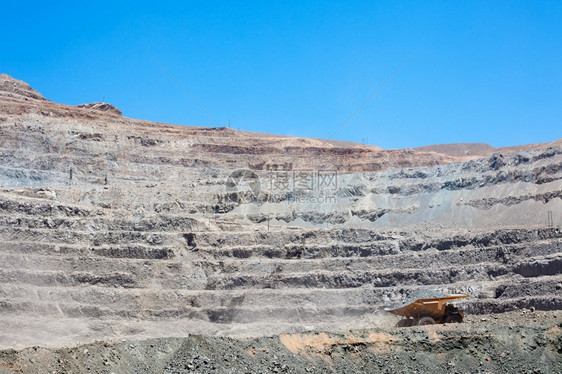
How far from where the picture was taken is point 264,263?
118ft

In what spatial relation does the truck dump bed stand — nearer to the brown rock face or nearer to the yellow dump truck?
the yellow dump truck

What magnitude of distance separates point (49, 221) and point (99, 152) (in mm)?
16870

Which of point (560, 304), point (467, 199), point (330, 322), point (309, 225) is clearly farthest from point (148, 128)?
point (560, 304)

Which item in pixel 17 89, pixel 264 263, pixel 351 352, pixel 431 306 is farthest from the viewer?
pixel 17 89

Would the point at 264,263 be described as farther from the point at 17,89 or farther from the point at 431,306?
the point at 17,89

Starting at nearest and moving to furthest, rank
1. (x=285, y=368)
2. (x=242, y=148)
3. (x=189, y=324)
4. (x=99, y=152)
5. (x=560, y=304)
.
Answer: (x=285, y=368) → (x=560, y=304) → (x=189, y=324) → (x=99, y=152) → (x=242, y=148)

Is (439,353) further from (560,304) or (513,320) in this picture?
(560,304)

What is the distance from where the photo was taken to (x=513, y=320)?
25609 millimetres

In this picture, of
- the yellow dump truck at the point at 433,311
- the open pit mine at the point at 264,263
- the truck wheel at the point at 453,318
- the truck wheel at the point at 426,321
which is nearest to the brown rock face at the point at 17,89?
the open pit mine at the point at 264,263

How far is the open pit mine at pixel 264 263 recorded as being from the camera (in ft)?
71.9

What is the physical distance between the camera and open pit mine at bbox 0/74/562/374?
71.9ft

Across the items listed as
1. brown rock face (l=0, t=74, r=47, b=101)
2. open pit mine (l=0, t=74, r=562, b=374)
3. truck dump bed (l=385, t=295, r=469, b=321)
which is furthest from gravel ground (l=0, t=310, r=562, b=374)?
brown rock face (l=0, t=74, r=47, b=101)

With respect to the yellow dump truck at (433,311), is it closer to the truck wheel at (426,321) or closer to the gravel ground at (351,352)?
the truck wheel at (426,321)

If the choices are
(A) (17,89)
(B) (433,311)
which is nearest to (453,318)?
(B) (433,311)
